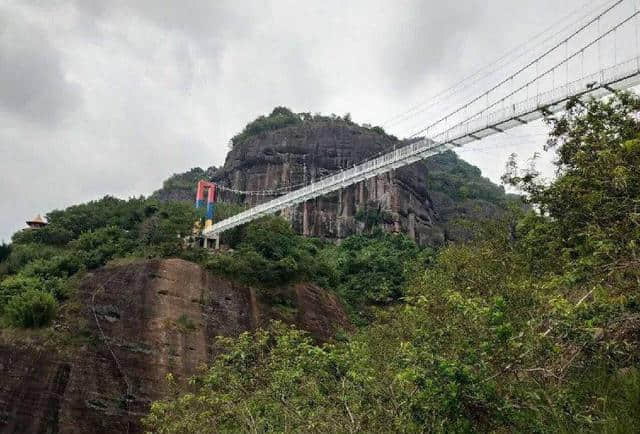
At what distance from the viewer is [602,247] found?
5848mm

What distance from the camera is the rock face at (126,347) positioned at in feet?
56.2

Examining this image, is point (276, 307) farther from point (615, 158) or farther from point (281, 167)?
point (281, 167)

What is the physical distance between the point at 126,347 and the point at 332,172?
30.1 m

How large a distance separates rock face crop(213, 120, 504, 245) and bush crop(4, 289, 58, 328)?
25694 millimetres

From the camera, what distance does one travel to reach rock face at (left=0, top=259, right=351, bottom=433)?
17.1m

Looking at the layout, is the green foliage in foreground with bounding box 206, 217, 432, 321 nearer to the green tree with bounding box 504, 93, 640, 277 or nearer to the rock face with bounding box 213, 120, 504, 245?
the rock face with bounding box 213, 120, 504, 245

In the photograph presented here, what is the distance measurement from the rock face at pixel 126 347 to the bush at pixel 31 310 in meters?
0.81

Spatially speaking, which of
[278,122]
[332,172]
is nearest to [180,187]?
[278,122]

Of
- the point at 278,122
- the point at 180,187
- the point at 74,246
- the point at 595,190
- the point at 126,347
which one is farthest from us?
the point at 180,187

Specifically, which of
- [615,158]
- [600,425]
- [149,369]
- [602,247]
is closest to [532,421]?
[600,425]

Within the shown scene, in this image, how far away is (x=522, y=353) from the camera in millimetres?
5055

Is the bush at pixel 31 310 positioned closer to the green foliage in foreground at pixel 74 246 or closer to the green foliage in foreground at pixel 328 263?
the green foliage in foreground at pixel 74 246

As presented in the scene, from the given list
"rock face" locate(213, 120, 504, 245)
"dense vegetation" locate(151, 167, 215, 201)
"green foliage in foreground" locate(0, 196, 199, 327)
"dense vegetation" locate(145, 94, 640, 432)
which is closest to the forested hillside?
"dense vegetation" locate(145, 94, 640, 432)

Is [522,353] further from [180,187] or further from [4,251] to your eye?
[180,187]
